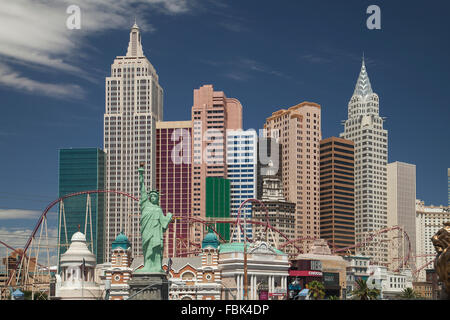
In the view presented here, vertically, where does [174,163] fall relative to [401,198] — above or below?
above

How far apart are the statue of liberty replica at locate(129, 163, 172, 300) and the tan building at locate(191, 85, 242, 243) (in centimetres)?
7221

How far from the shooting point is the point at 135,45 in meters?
145

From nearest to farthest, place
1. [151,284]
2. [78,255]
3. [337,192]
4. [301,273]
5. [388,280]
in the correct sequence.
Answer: [151,284]
[78,255]
[301,273]
[388,280]
[337,192]

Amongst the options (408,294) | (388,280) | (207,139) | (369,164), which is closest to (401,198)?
(369,164)

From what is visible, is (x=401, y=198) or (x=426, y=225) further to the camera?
(x=426, y=225)

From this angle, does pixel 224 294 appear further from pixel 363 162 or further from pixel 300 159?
pixel 363 162

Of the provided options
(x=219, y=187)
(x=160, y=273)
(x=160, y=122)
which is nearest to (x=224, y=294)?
(x=160, y=273)

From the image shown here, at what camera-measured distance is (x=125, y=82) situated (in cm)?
14188

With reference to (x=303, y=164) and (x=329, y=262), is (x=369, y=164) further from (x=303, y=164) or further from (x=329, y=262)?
(x=329, y=262)

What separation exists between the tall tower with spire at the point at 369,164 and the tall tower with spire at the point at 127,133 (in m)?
49.0

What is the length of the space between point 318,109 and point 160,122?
34837 mm

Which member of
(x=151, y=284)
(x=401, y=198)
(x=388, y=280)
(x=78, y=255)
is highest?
(x=401, y=198)

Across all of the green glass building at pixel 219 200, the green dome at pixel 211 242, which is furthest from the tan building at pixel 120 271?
the green glass building at pixel 219 200

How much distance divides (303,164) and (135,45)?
44.1 meters
